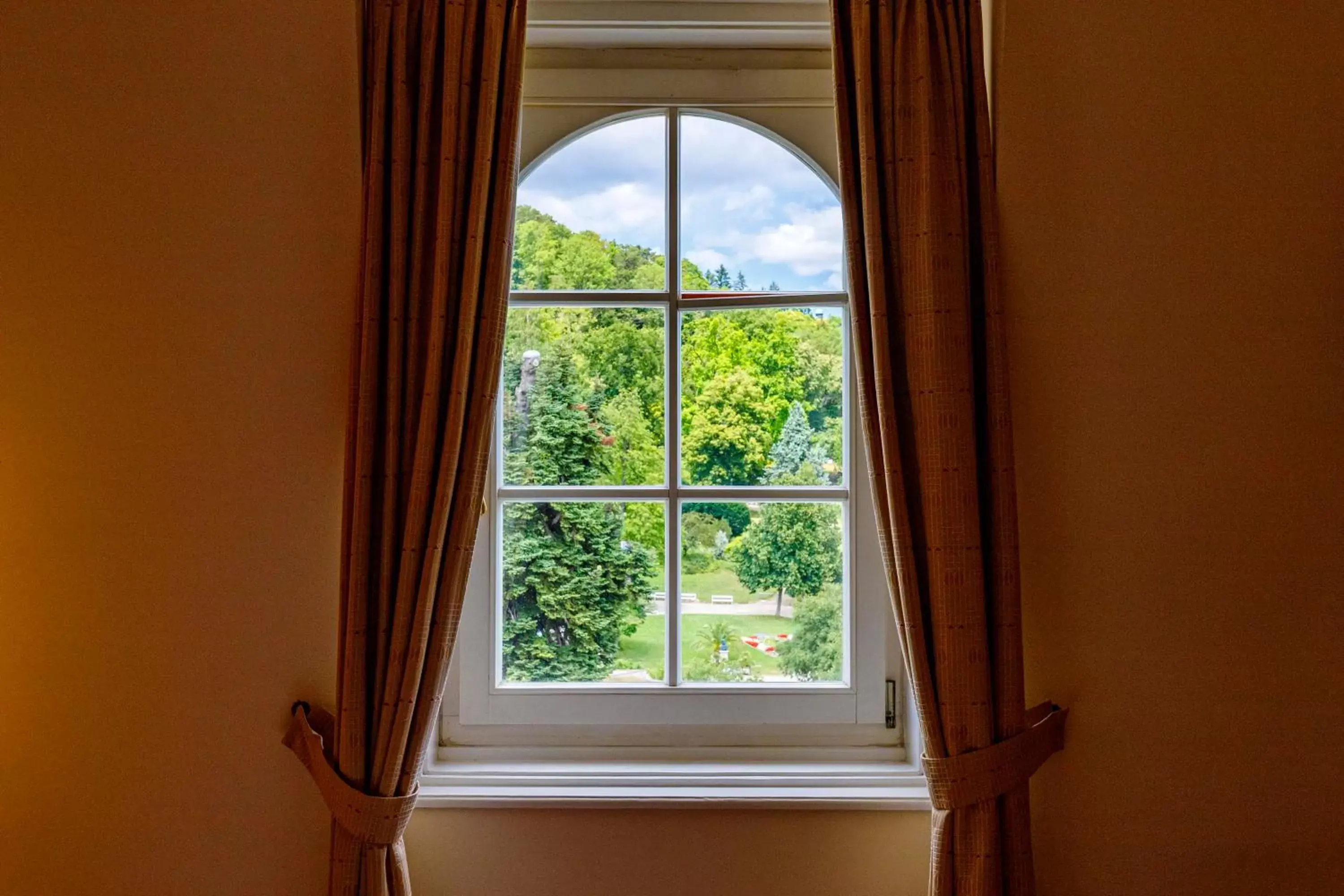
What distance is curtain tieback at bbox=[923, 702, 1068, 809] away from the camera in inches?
53.2

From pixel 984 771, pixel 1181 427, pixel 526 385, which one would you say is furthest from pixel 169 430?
pixel 1181 427

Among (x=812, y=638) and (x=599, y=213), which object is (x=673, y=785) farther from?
(x=599, y=213)

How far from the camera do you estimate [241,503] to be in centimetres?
147

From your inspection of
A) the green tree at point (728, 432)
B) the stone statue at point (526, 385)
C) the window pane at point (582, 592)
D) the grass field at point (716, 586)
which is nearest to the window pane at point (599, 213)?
the stone statue at point (526, 385)

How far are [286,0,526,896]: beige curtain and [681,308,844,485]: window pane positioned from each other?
426mm

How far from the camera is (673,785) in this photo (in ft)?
4.96

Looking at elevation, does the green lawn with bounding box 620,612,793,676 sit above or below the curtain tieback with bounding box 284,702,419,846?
above

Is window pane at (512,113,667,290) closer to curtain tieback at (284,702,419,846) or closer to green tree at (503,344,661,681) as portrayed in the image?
green tree at (503,344,661,681)

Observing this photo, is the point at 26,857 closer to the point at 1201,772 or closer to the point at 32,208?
the point at 32,208

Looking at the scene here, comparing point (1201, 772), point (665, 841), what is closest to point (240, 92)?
point (665, 841)

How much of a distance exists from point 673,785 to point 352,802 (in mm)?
546

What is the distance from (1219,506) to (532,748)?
130 centimetres

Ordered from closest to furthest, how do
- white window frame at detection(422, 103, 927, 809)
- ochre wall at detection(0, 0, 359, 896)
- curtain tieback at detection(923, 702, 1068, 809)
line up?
curtain tieback at detection(923, 702, 1068, 809) < ochre wall at detection(0, 0, 359, 896) < white window frame at detection(422, 103, 927, 809)

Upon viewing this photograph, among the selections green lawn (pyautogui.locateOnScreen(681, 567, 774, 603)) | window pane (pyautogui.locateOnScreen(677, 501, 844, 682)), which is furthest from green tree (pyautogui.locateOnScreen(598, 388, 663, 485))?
green lawn (pyautogui.locateOnScreen(681, 567, 774, 603))
